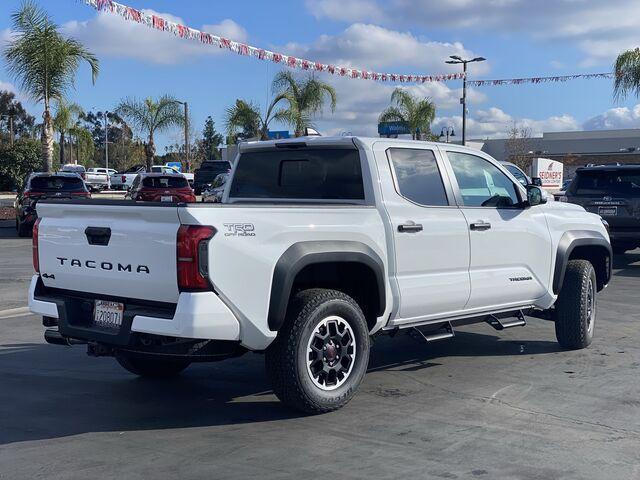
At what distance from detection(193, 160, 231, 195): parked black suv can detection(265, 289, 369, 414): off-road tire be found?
33922 mm

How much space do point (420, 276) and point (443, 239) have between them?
39cm

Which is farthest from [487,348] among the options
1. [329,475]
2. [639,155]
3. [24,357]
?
[639,155]

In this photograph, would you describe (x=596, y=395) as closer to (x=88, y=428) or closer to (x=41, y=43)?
(x=88, y=428)

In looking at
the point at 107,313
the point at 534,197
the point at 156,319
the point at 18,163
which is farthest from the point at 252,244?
the point at 18,163

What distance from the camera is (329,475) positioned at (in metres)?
4.46

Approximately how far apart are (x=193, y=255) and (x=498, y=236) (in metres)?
3.15

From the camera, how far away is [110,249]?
5.23 meters

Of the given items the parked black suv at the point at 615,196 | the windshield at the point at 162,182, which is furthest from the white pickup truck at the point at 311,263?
the windshield at the point at 162,182

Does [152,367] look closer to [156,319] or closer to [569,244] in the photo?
[156,319]

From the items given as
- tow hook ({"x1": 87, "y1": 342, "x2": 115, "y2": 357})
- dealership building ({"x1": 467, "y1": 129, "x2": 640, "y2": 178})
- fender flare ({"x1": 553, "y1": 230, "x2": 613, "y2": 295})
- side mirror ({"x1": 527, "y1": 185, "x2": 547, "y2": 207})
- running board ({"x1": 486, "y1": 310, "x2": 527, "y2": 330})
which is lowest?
running board ({"x1": 486, "y1": 310, "x2": 527, "y2": 330})

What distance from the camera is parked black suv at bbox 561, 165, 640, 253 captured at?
13.9 m

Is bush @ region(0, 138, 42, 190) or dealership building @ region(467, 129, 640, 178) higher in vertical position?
dealership building @ region(467, 129, 640, 178)

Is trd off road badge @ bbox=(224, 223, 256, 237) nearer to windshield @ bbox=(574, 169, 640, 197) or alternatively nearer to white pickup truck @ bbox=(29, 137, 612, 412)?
white pickup truck @ bbox=(29, 137, 612, 412)

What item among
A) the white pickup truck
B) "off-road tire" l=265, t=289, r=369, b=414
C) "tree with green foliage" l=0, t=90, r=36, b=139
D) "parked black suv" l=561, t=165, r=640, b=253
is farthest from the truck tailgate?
"tree with green foliage" l=0, t=90, r=36, b=139
